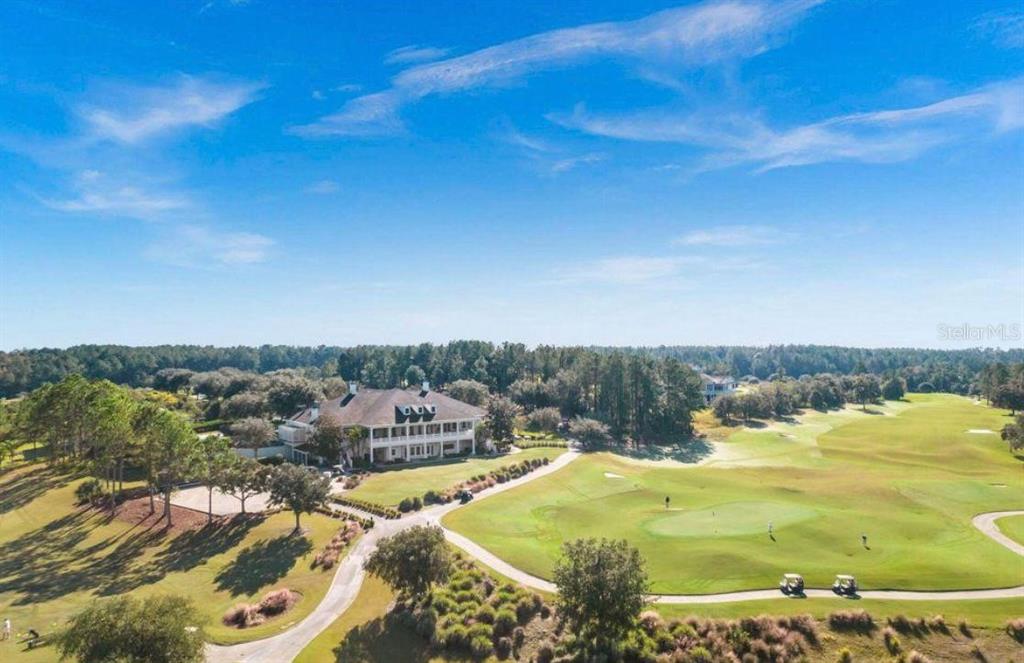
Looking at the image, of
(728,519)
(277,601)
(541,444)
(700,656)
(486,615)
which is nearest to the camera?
(700,656)

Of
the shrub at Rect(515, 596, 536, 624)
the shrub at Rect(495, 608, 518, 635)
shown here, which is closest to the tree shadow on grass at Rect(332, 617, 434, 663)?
the shrub at Rect(495, 608, 518, 635)

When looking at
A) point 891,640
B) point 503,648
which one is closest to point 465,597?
point 503,648

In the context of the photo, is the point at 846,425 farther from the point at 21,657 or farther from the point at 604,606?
the point at 21,657

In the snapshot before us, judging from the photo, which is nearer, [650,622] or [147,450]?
[650,622]

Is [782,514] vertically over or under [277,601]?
over

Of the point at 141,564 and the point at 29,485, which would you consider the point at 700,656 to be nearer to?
the point at 141,564

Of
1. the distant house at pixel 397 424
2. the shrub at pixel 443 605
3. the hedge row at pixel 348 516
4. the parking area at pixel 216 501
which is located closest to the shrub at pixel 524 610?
the shrub at pixel 443 605

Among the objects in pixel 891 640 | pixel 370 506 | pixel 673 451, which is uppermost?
pixel 370 506

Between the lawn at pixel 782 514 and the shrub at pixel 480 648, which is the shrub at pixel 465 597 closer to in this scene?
the shrub at pixel 480 648

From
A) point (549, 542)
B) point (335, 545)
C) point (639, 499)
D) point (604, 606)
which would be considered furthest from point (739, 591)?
point (335, 545)
